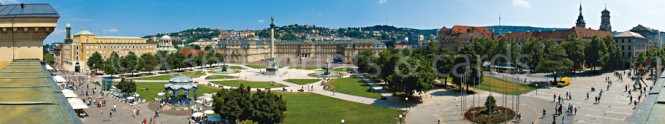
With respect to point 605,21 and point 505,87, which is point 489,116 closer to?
point 505,87

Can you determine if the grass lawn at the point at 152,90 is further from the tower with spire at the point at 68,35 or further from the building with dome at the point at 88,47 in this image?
the tower with spire at the point at 68,35

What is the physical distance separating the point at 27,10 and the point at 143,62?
237ft

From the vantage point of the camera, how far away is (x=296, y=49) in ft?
521

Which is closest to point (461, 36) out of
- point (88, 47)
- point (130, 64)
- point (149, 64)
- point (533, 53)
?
point (533, 53)

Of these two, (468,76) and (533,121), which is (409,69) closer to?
(468,76)

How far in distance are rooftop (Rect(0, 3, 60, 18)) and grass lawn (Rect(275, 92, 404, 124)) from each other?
68.3ft

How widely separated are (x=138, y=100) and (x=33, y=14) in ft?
110

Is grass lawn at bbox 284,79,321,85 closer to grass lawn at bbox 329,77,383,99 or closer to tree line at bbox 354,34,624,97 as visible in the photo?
grass lawn at bbox 329,77,383,99

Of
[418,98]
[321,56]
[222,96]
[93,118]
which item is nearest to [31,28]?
[222,96]

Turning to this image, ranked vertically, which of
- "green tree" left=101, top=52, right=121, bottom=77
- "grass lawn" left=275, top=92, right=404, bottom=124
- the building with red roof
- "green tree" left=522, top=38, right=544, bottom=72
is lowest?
"grass lawn" left=275, top=92, right=404, bottom=124

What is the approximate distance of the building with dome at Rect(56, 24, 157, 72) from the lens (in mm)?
112750

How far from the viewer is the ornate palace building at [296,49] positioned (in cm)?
13812

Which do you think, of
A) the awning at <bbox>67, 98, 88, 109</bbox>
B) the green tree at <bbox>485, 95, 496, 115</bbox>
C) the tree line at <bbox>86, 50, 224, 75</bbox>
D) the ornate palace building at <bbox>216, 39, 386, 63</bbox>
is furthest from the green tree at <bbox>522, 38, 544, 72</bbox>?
the tree line at <bbox>86, 50, 224, 75</bbox>

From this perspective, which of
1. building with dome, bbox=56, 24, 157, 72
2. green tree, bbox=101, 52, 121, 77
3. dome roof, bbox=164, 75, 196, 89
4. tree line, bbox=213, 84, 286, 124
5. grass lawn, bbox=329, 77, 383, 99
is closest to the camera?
tree line, bbox=213, 84, 286, 124
